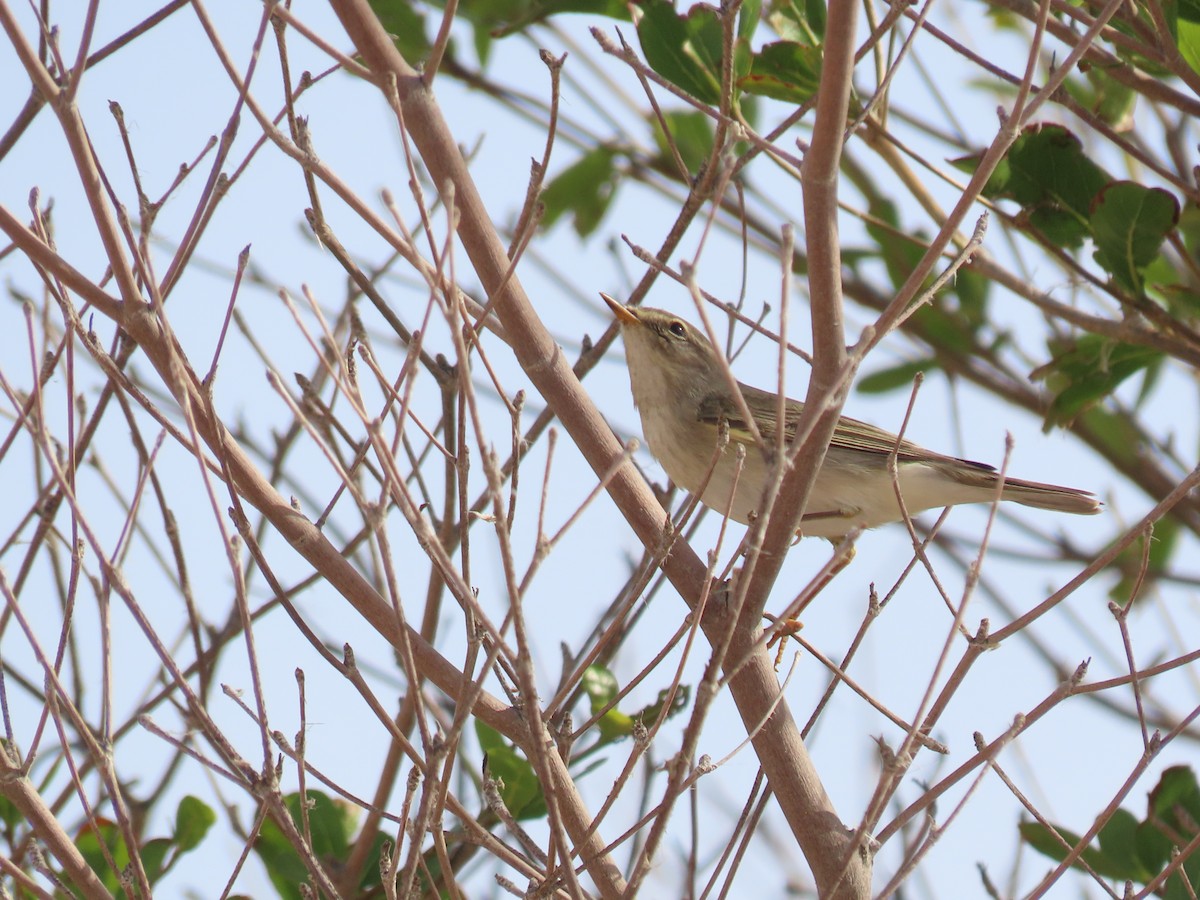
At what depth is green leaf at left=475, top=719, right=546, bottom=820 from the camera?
3914mm

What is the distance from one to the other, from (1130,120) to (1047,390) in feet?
3.33

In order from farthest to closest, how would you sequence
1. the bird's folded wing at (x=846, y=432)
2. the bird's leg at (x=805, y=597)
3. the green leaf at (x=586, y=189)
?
1. the green leaf at (x=586, y=189)
2. the bird's folded wing at (x=846, y=432)
3. the bird's leg at (x=805, y=597)

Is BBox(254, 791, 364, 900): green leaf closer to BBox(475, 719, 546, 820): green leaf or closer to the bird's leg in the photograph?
BBox(475, 719, 546, 820): green leaf

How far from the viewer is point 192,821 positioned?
3.78 metres

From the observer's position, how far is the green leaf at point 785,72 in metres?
4.17

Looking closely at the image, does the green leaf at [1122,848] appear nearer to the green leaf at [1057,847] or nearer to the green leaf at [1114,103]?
the green leaf at [1057,847]

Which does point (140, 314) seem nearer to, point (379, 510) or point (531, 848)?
point (379, 510)

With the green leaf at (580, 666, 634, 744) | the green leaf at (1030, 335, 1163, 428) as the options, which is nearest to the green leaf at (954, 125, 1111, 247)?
the green leaf at (1030, 335, 1163, 428)

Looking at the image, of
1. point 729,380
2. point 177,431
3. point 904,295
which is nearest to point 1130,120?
point 904,295

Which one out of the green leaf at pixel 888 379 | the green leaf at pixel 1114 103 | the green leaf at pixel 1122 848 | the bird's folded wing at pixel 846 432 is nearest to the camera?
the green leaf at pixel 1122 848

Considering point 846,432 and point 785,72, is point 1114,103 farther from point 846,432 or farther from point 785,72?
point 846,432

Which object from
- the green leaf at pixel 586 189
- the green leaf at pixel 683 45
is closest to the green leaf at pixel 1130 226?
the green leaf at pixel 683 45

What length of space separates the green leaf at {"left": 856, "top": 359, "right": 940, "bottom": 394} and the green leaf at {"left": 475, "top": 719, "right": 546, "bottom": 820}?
2.57 meters

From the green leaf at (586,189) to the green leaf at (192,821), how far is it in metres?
2.83
